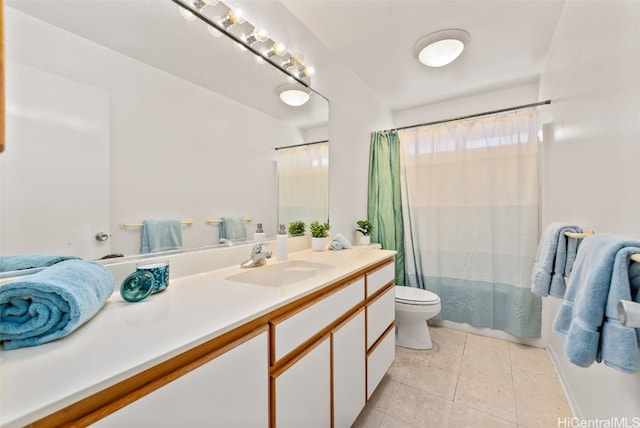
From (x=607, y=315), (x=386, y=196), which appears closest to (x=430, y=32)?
(x=386, y=196)

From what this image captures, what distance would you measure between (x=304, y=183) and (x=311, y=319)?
3.61 feet

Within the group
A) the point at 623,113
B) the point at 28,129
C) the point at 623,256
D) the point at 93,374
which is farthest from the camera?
the point at 623,113

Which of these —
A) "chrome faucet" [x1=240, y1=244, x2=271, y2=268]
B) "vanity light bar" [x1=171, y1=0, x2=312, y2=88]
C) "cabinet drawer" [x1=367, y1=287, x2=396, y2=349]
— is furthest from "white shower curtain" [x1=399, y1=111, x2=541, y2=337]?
"chrome faucet" [x1=240, y1=244, x2=271, y2=268]

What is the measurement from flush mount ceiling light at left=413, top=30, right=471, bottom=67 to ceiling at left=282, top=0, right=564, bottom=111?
0.14ft

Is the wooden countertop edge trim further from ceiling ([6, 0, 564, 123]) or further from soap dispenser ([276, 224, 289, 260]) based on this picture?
ceiling ([6, 0, 564, 123])

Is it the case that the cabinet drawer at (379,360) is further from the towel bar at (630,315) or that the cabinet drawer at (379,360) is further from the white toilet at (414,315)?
the towel bar at (630,315)

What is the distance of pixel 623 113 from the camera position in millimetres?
917

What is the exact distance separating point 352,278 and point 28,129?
1.30 meters

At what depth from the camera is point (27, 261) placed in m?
0.78

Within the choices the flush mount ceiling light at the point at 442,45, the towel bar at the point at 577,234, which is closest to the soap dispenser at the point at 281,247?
the towel bar at the point at 577,234

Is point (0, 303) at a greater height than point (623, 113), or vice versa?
point (623, 113)

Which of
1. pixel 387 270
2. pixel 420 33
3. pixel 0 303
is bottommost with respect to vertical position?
pixel 387 270

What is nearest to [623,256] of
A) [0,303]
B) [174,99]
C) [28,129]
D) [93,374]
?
[93,374]

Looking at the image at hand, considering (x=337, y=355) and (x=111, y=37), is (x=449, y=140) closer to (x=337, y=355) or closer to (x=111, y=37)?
(x=337, y=355)
